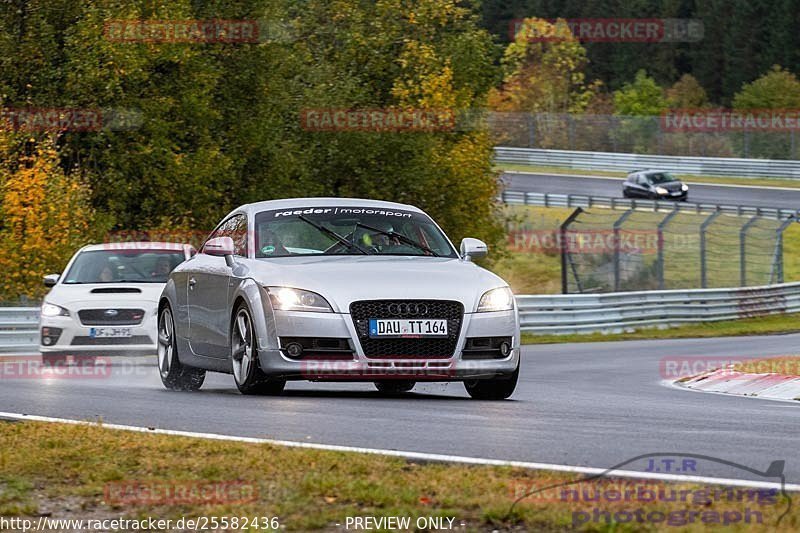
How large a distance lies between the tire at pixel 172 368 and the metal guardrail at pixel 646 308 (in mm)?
15642

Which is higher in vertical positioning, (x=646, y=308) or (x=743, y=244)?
(x=743, y=244)

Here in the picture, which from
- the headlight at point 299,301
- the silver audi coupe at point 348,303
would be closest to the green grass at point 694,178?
the silver audi coupe at point 348,303

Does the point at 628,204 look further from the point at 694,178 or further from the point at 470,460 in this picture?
the point at 470,460

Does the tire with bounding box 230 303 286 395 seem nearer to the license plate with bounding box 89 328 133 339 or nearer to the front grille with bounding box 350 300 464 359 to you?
the front grille with bounding box 350 300 464 359

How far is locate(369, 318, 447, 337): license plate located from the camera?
1100cm

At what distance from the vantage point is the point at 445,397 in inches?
489

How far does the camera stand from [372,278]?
36.6ft

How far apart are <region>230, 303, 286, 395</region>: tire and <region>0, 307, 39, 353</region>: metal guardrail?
12959 millimetres

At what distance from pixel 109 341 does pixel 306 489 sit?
10.9m

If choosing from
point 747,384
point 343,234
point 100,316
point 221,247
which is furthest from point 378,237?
point 100,316

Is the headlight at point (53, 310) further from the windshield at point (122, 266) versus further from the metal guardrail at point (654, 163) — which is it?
the metal guardrail at point (654, 163)

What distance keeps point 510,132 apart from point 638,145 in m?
12.8

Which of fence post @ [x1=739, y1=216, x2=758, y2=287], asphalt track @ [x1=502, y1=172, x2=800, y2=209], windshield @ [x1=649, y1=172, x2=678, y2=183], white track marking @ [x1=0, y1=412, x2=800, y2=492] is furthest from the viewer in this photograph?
windshield @ [x1=649, y1=172, x2=678, y2=183]

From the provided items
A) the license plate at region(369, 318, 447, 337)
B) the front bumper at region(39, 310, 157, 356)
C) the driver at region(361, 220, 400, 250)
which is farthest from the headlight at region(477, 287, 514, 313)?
the front bumper at region(39, 310, 157, 356)
